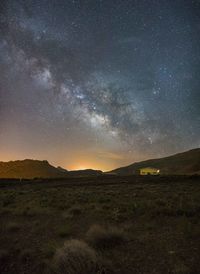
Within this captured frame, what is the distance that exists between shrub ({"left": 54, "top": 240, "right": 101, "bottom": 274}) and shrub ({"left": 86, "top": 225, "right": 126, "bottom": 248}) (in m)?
1.78

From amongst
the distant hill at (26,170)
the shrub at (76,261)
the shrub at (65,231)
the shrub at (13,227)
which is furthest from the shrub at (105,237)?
the distant hill at (26,170)

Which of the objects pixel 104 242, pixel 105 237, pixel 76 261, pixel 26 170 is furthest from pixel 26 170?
pixel 76 261

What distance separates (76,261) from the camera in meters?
5.54

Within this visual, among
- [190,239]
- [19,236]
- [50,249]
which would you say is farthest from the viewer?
[19,236]

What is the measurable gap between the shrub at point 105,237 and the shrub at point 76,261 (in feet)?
5.85

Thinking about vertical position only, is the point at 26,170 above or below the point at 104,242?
above

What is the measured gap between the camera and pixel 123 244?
777 centimetres

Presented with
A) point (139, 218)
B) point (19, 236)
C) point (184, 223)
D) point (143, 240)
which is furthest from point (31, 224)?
point (184, 223)

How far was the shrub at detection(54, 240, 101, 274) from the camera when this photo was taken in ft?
17.5

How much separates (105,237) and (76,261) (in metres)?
2.63

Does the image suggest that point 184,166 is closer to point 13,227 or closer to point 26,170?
point 26,170

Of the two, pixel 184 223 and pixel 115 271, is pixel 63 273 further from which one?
pixel 184 223

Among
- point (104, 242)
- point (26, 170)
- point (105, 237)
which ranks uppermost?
point (26, 170)

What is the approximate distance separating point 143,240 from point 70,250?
3041 mm
